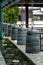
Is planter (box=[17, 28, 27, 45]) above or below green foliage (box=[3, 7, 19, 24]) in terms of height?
below

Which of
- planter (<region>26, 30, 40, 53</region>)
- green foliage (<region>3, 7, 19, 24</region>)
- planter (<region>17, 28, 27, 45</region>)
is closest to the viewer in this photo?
planter (<region>26, 30, 40, 53</region>)

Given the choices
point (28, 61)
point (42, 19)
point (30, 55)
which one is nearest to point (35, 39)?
point (30, 55)

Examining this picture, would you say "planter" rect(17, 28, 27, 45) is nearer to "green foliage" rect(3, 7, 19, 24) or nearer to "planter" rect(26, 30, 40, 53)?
"planter" rect(26, 30, 40, 53)

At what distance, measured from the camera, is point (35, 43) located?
12.3 metres

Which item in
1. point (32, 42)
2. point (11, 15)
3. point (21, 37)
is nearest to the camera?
point (32, 42)

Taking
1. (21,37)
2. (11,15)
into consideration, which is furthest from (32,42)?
(11,15)

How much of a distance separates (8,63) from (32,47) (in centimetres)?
282

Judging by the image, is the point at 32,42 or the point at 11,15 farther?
the point at 11,15

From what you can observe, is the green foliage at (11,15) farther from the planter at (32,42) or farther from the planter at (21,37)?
the planter at (32,42)

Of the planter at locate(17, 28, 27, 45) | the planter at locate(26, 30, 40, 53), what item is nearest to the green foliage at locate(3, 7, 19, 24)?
the planter at locate(17, 28, 27, 45)

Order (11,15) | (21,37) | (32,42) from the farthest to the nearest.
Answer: (11,15)
(21,37)
(32,42)

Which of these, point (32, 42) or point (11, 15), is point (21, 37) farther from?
point (11, 15)

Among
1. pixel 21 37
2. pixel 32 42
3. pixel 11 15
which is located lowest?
pixel 21 37

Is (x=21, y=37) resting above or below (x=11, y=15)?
below
